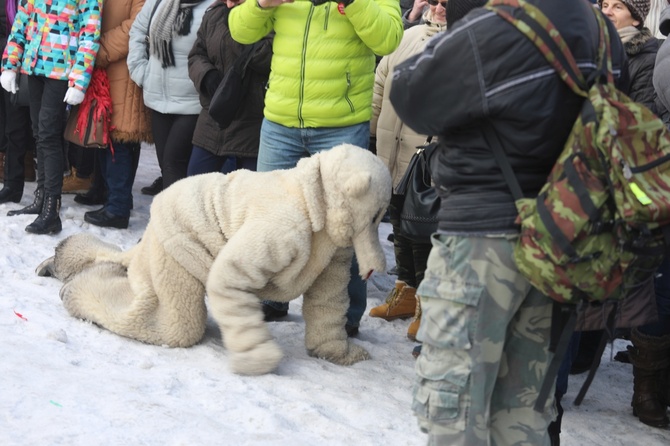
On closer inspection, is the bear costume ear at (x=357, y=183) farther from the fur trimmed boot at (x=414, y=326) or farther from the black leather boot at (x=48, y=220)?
the black leather boot at (x=48, y=220)

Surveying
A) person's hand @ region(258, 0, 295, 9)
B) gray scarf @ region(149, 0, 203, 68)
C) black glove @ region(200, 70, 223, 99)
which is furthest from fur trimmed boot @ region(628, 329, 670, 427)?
gray scarf @ region(149, 0, 203, 68)

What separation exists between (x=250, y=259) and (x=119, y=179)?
3095 millimetres

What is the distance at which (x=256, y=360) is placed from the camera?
441 cm

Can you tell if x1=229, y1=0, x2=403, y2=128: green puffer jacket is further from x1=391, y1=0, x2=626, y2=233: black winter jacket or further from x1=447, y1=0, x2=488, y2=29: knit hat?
x1=391, y1=0, x2=626, y2=233: black winter jacket

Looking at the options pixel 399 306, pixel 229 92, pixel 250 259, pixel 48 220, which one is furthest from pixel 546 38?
pixel 48 220

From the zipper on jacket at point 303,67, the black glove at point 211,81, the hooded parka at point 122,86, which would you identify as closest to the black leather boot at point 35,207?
the hooded parka at point 122,86

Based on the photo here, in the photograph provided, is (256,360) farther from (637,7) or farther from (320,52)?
(637,7)

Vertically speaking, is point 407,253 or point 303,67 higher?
point 303,67

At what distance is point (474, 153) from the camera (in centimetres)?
294

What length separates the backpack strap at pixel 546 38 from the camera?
2.78 meters

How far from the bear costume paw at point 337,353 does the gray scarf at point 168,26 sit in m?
2.90

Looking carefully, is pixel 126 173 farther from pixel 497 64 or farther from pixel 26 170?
pixel 497 64

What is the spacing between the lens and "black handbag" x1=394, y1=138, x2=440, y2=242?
4.34 metres

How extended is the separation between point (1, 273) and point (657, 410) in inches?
153
